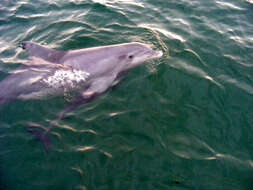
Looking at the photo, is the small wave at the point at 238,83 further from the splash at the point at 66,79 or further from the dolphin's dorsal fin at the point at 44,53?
the dolphin's dorsal fin at the point at 44,53

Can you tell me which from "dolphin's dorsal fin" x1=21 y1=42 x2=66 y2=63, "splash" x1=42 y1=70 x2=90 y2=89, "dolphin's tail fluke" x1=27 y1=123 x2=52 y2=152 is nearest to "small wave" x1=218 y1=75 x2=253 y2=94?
"splash" x1=42 y1=70 x2=90 y2=89

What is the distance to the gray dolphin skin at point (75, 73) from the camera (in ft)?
21.0

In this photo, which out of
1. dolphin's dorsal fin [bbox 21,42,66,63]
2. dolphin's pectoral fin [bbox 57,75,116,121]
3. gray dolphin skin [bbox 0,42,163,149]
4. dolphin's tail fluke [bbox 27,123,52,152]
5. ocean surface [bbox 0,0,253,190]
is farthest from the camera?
dolphin's dorsal fin [bbox 21,42,66,63]

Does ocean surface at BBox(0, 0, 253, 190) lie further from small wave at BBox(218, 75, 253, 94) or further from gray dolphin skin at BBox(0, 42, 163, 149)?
gray dolphin skin at BBox(0, 42, 163, 149)

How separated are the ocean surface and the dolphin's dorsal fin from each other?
36.1 inches

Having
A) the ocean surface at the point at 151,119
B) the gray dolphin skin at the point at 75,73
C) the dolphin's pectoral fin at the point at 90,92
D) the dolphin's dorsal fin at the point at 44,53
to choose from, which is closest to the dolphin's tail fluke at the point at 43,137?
the ocean surface at the point at 151,119

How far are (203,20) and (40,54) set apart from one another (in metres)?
7.10

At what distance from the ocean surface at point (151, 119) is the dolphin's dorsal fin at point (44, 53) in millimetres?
917

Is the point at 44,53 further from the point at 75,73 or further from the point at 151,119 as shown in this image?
the point at 151,119

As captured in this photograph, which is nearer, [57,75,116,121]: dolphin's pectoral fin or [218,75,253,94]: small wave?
[57,75,116,121]: dolphin's pectoral fin

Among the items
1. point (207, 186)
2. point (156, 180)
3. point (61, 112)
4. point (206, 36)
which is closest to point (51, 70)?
point (61, 112)

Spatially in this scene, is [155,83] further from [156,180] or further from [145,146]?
[156,180]

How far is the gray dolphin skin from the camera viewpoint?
6410mm

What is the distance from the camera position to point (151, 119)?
5.61 metres
